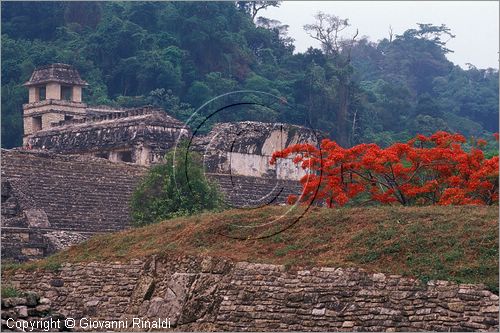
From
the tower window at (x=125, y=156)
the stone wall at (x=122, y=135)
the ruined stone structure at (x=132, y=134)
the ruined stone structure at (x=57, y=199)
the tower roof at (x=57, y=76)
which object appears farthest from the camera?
the tower roof at (x=57, y=76)

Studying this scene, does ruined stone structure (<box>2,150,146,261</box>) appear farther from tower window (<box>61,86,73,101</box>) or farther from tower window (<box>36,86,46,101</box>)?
tower window (<box>36,86,46,101</box>)

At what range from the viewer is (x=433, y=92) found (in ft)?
231

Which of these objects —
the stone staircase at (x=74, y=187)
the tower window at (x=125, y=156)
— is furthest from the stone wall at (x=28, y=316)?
the tower window at (x=125, y=156)

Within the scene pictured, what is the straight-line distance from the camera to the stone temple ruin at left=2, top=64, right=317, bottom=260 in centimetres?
3222

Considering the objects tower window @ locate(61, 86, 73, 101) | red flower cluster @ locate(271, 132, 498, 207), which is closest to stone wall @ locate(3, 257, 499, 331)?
red flower cluster @ locate(271, 132, 498, 207)

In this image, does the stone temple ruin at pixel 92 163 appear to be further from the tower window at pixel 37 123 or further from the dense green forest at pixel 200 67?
the dense green forest at pixel 200 67

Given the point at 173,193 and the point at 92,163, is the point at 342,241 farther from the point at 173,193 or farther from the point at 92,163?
the point at 92,163

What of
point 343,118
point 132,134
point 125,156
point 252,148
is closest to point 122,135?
point 132,134

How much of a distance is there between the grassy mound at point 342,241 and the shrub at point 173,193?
5199 mm

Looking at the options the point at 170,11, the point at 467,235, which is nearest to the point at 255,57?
the point at 170,11

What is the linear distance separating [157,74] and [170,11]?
348 cm

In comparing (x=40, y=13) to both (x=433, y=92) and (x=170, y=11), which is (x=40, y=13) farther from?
(x=433, y=92)

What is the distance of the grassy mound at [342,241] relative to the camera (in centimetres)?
2105

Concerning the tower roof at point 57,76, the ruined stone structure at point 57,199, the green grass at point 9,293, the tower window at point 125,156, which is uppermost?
the tower roof at point 57,76
